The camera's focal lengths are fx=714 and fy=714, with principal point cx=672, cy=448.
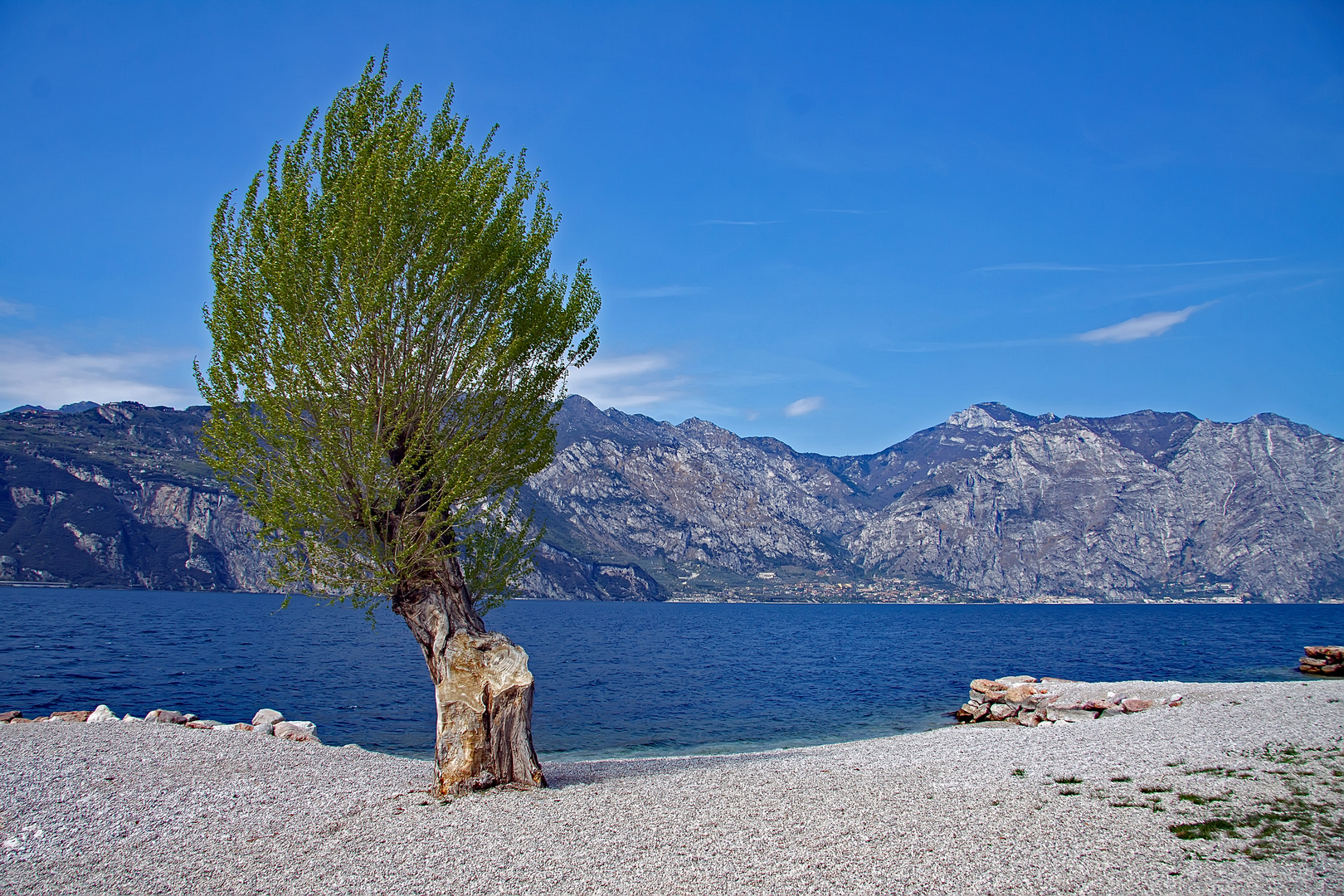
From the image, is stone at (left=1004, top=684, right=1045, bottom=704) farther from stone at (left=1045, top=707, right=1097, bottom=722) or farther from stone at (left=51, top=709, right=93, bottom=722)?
stone at (left=51, top=709, right=93, bottom=722)

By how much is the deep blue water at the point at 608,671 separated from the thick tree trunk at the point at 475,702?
18661mm

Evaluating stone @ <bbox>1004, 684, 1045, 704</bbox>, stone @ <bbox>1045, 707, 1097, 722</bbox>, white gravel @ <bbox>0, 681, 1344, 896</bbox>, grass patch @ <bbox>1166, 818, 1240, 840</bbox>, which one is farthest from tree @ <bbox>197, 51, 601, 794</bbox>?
stone @ <bbox>1004, 684, 1045, 704</bbox>

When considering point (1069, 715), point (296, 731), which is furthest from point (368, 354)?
point (1069, 715)

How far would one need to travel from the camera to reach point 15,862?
12.5 metres

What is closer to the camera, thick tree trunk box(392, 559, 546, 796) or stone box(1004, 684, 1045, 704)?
thick tree trunk box(392, 559, 546, 796)

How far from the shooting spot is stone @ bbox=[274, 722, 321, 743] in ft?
94.9

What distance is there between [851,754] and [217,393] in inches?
981

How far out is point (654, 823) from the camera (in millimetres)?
15008

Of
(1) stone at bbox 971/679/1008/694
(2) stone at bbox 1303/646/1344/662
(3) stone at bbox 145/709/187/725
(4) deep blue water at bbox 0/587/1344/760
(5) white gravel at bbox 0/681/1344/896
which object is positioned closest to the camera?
(5) white gravel at bbox 0/681/1344/896

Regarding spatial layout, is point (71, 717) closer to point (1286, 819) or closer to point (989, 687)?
point (1286, 819)

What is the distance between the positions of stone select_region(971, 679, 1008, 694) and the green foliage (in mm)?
38503

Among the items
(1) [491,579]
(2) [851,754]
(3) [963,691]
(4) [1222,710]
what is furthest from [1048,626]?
(1) [491,579]

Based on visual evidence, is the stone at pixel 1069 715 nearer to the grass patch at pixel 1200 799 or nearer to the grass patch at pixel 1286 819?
the grass patch at pixel 1286 819

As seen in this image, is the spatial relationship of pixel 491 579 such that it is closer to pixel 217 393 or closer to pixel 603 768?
pixel 603 768
